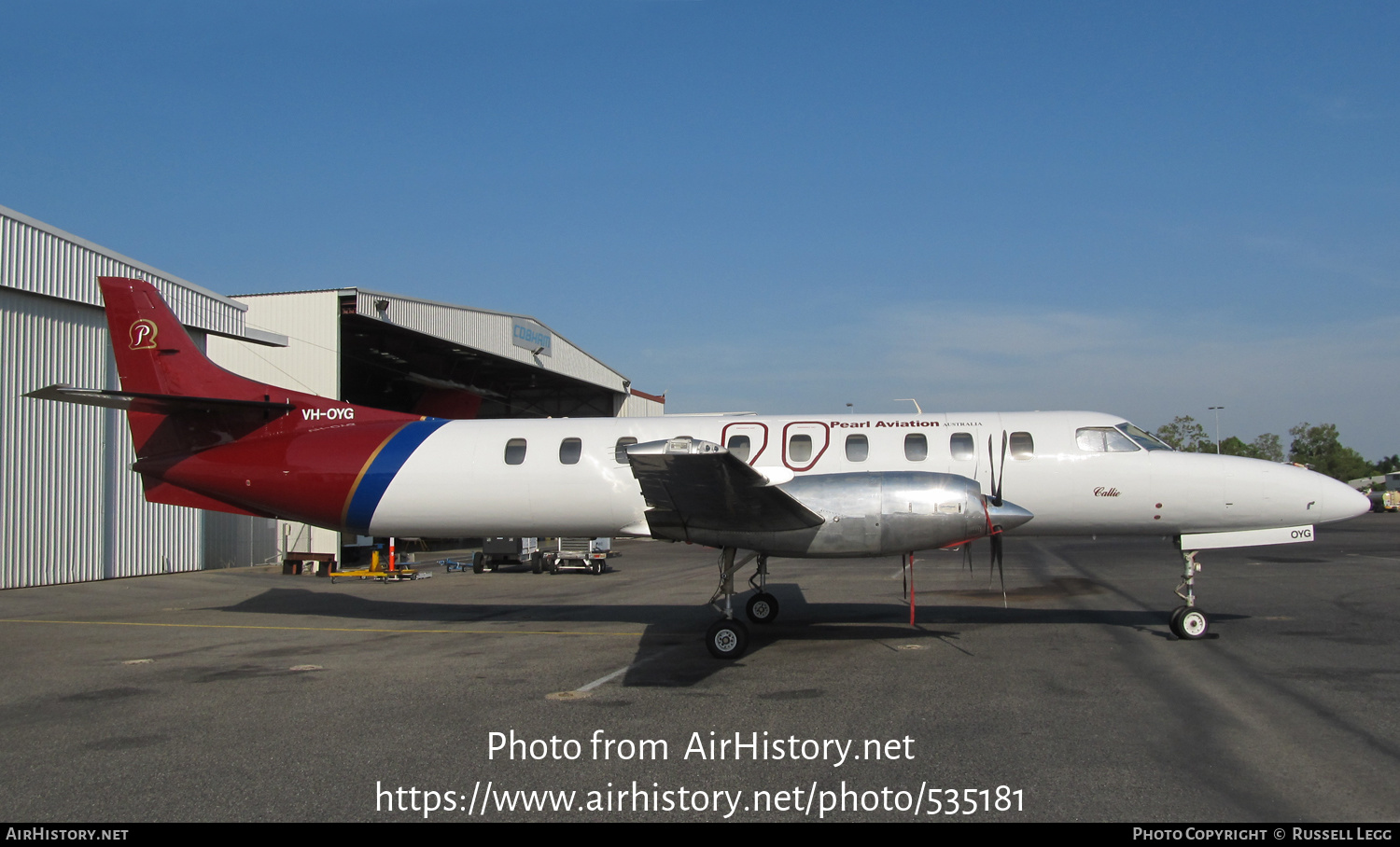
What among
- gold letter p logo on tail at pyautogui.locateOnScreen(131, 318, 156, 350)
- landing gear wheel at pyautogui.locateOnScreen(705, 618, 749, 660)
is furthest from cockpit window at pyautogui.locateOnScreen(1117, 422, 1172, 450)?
gold letter p logo on tail at pyautogui.locateOnScreen(131, 318, 156, 350)

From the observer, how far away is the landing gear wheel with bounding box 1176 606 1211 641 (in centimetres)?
1118

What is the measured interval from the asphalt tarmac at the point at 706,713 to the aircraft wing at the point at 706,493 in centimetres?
164

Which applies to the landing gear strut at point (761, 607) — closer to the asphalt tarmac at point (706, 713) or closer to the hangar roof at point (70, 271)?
the asphalt tarmac at point (706, 713)

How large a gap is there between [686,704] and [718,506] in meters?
2.71

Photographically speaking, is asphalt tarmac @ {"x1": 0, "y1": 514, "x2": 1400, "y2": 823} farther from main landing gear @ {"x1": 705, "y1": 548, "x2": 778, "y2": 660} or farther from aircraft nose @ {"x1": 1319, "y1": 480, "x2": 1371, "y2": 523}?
aircraft nose @ {"x1": 1319, "y1": 480, "x2": 1371, "y2": 523}

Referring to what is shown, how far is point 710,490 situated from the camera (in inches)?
391

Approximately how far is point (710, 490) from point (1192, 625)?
21.6 feet

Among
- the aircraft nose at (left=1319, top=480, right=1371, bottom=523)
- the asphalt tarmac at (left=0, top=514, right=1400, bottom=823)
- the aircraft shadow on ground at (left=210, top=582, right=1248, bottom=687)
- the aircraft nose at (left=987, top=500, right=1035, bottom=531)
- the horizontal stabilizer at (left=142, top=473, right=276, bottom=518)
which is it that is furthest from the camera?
the horizontal stabilizer at (left=142, top=473, right=276, bottom=518)

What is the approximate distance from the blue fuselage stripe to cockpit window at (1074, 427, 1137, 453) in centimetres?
930

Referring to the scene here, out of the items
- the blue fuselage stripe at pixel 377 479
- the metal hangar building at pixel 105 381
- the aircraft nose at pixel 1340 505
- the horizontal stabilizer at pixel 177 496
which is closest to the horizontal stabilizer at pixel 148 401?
the horizontal stabilizer at pixel 177 496

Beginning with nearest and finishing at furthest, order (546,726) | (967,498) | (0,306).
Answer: (546,726), (967,498), (0,306)
